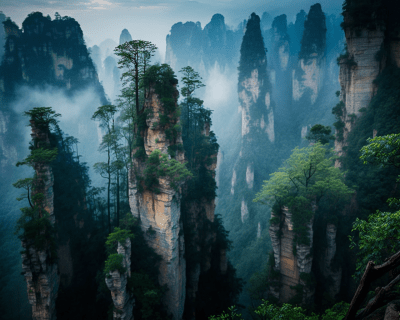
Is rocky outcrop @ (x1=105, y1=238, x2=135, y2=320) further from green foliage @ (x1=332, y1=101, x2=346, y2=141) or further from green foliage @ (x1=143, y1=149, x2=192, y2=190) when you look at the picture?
green foliage @ (x1=332, y1=101, x2=346, y2=141)

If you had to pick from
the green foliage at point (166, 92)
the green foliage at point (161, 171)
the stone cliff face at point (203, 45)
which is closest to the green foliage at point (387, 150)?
the green foliage at point (161, 171)

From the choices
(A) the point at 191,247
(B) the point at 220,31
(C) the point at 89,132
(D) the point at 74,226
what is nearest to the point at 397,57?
(A) the point at 191,247

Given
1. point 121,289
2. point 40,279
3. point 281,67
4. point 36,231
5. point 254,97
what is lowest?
point 40,279

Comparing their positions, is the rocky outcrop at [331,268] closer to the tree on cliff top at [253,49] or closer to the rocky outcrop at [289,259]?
the rocky outcrop at [289,259]

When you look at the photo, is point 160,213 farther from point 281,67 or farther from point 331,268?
point 281,67

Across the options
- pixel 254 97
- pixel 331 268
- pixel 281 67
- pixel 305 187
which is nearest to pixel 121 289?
pixel 305 187

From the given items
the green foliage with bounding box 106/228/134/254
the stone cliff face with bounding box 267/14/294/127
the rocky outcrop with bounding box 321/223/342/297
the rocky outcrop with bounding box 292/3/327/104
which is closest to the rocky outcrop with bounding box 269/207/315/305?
the rocky outcrop with bounding box 321/223/342/297
